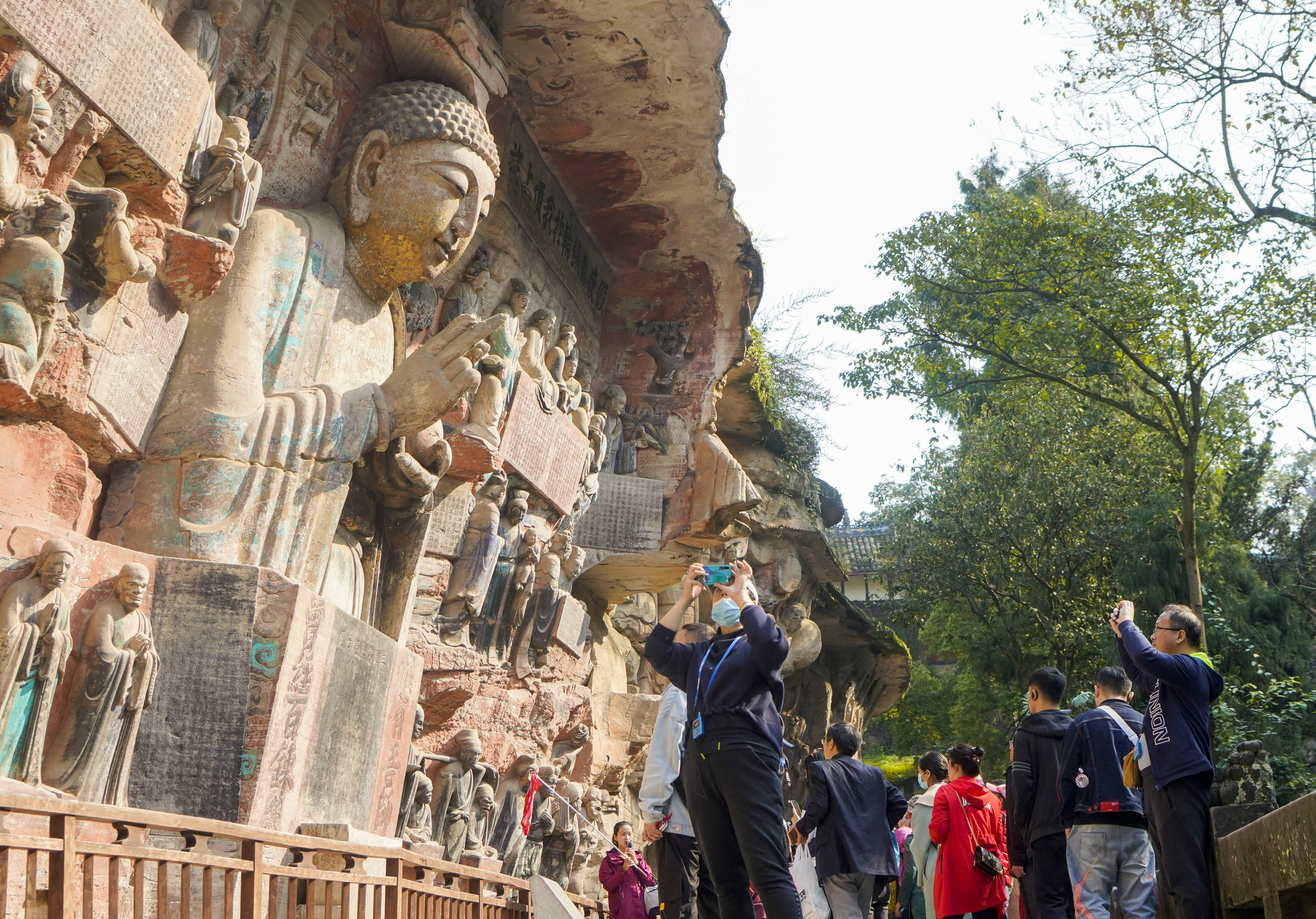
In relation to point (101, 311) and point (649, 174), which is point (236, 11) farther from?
point (649, 174)

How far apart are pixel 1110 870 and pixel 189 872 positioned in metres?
3.50

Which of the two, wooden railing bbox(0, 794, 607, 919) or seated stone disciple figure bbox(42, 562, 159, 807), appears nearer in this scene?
Answer: wooden railing bbox(0, 794, 607, 919)

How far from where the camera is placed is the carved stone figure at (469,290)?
8.67 meters

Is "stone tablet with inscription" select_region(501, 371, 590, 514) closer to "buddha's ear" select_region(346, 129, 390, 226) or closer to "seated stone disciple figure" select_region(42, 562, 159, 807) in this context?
"buddha's ear" select_region(346, 129, 390, 226)

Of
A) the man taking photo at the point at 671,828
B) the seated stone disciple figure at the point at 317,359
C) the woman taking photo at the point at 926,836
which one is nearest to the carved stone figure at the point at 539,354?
the seated stone disciple figure at the point at 317,359

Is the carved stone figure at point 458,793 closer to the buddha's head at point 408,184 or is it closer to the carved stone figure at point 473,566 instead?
the carved stone figure at point 473,566

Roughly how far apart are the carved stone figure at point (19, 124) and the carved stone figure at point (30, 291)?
102 mm

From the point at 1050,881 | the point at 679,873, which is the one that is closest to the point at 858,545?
the point at 1050,881

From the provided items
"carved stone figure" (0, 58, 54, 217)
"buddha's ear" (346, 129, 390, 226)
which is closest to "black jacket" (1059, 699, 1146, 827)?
"buddha's ear" (346, 129, 390, 226)

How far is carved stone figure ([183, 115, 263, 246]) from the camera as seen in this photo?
5457mm

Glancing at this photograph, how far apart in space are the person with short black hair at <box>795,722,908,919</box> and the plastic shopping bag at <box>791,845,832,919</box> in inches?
3.7

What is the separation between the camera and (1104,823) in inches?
196

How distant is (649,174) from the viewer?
33.0ft

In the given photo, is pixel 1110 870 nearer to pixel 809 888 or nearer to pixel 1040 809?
pixel 1040 809
